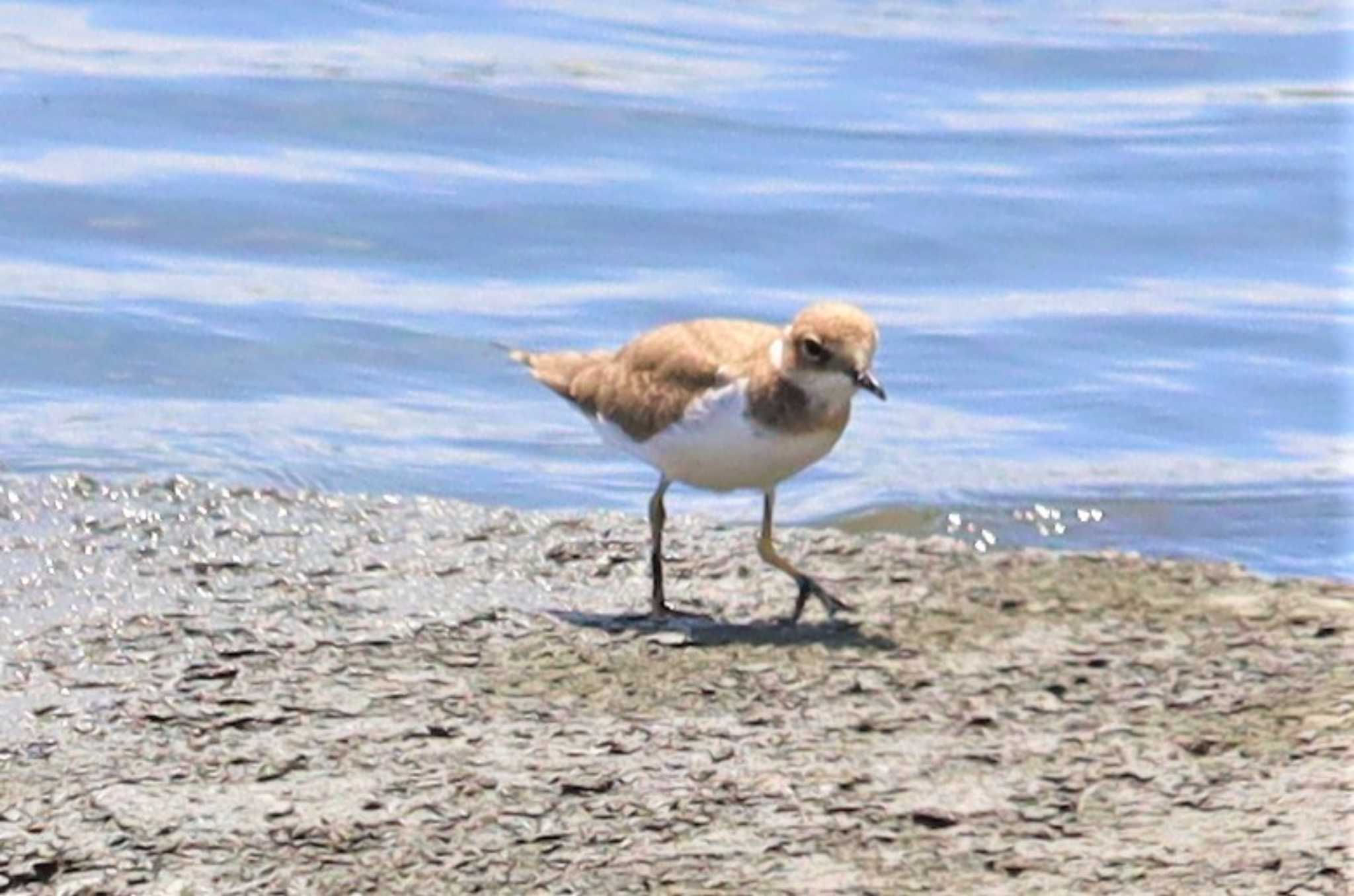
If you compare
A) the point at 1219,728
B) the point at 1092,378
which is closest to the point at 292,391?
the point at 1092,378

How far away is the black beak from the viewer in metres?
6.93

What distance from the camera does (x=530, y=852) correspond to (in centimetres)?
539

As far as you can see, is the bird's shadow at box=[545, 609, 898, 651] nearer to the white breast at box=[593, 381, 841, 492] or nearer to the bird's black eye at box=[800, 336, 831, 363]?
the white breast at box=[593, 381, 841, 492]

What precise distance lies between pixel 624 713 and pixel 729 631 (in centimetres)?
82

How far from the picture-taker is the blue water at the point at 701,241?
9711 millimetres

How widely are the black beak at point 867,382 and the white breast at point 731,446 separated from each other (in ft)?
0.53

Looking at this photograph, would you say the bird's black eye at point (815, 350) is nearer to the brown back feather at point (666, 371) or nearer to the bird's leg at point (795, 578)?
the brown back feather at point (666, 371)

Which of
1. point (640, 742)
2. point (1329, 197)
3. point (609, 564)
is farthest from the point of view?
point (1329, 197)

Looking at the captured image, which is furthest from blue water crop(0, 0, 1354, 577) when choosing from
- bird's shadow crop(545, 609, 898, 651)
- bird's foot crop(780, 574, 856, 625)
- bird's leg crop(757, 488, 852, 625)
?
bird's shadow crop(545, 609, 898, 651)

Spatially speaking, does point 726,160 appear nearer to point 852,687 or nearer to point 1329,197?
point 1329,197

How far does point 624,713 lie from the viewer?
6234 millimetres

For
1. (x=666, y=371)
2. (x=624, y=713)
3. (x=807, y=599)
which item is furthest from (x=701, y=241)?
(x=624, y=713)

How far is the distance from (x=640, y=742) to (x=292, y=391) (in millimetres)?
4781

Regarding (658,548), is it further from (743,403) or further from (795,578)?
(743,403)
